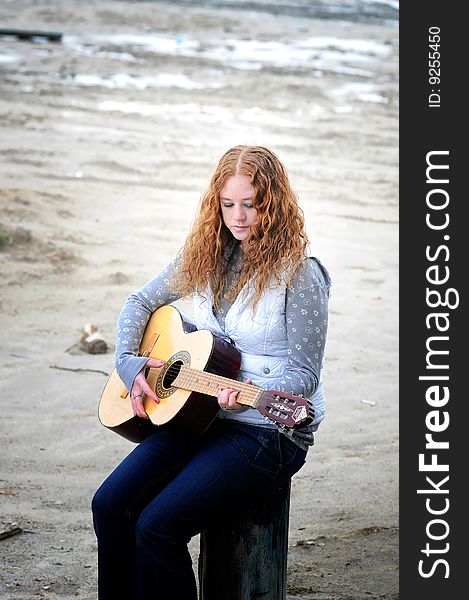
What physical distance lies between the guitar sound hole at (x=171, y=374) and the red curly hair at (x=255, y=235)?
9.3 inches

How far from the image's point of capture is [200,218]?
3.72 meters

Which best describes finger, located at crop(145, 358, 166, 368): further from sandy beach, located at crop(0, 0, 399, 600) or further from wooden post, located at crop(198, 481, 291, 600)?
sandy beach, located at crop(0, 0, 399, 600)

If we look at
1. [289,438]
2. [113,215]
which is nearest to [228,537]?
[289,438]

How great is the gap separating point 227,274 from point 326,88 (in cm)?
1292

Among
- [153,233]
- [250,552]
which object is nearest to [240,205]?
[250,552]

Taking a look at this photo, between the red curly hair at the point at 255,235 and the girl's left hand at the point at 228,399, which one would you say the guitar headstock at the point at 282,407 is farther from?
the red curly hair at the point at 255,235

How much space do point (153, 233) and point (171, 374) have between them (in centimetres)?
573

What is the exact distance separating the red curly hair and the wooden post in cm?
64

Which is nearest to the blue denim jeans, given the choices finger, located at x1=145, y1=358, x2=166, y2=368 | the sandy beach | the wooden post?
the wooden post

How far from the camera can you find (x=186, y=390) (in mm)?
3471

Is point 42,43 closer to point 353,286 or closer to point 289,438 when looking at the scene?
point 353,286

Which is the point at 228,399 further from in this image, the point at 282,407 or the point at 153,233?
the point at 153,233

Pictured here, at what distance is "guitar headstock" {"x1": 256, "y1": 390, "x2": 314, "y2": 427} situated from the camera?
324cm

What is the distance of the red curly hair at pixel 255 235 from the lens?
3531mm
